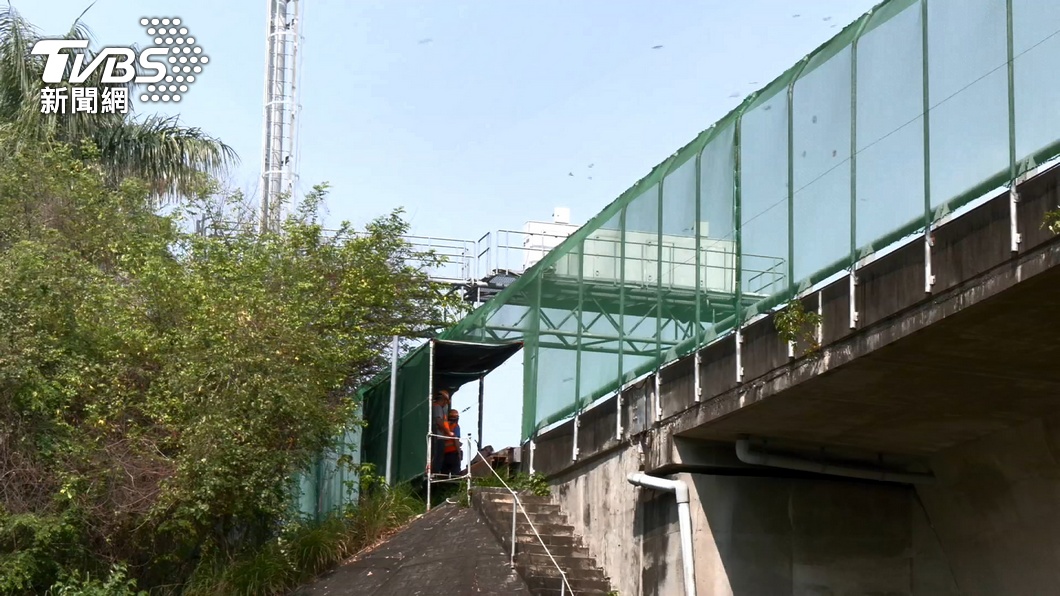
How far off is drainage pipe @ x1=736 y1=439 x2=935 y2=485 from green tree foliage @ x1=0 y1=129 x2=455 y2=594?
6543 millimetres

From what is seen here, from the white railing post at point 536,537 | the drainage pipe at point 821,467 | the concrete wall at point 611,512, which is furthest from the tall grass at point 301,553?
the drainage pipe at point 821,467

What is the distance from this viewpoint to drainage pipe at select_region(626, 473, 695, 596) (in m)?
15.7

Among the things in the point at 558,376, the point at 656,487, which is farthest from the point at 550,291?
the point at 656,487

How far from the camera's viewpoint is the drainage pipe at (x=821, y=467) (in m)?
16.1

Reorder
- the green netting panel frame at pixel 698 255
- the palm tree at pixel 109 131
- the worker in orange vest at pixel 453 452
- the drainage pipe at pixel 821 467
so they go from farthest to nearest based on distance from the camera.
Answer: the palm tree at pixel 109 131 < the worker in orange vest at pixel 453 452 < the drainage pipe at pixel 821 467 < the green netting panel frame at pixel 698 255

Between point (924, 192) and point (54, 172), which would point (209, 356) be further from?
point (924, 192)

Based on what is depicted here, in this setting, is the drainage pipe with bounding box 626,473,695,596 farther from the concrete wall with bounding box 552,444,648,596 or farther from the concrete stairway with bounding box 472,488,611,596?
the concrete stairway with bounding box 472,488,611,596

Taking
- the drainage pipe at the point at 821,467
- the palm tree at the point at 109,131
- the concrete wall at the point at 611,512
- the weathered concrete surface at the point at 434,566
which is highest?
the palm tree at the point at 109,131

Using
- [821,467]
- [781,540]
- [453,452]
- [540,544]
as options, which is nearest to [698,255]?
[821,467]

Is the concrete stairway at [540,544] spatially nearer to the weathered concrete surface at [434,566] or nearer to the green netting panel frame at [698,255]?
the weathered concrete surface at [434,566]

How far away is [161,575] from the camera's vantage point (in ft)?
66.2

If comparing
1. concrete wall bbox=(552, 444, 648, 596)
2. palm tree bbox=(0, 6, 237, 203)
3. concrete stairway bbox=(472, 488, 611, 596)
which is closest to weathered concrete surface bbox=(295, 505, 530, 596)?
concrete stairway bbox=(472, 488, 611, 596)

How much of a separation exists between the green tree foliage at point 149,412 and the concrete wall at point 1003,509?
830cm

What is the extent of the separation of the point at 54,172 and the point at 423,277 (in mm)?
7627
